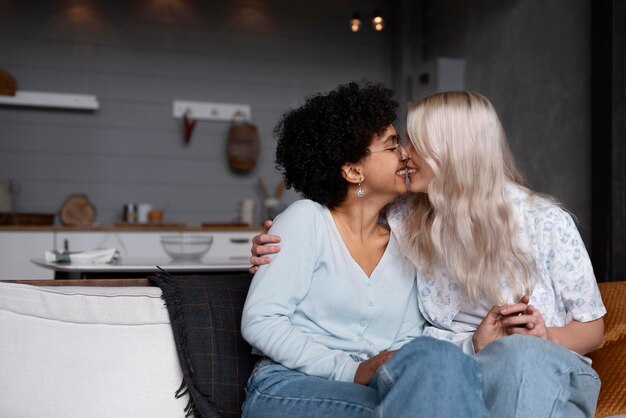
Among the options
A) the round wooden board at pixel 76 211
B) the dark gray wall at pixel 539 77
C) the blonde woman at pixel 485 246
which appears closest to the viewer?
the blonde woman at pixel 485 246

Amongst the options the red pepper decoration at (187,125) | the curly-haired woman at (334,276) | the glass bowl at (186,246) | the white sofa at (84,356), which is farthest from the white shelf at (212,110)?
the white sofa at (84,356)

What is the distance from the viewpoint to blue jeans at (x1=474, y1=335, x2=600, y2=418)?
1428 millimetres

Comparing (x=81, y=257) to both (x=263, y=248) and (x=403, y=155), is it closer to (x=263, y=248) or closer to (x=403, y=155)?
(x=263, y=248)

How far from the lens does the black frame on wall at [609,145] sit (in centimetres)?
385

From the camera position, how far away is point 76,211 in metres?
5.13

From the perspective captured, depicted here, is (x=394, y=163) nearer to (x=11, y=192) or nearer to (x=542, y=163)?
(x=542, y=163)

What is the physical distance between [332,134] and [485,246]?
1.56ft

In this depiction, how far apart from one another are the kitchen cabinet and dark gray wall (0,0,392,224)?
2.74 feet

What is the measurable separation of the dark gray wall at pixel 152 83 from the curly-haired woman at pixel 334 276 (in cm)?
361

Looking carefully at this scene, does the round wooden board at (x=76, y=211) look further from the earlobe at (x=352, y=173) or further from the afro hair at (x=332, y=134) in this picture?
the earlobe at (x=352, y=173)

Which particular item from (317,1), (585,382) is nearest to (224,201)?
(317,1)

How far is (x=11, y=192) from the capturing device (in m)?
5.04

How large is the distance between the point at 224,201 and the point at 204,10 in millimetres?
1478

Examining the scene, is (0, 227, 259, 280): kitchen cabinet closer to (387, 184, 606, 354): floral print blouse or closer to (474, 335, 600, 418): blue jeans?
(387, 184, 606, 354): floral print blouse
